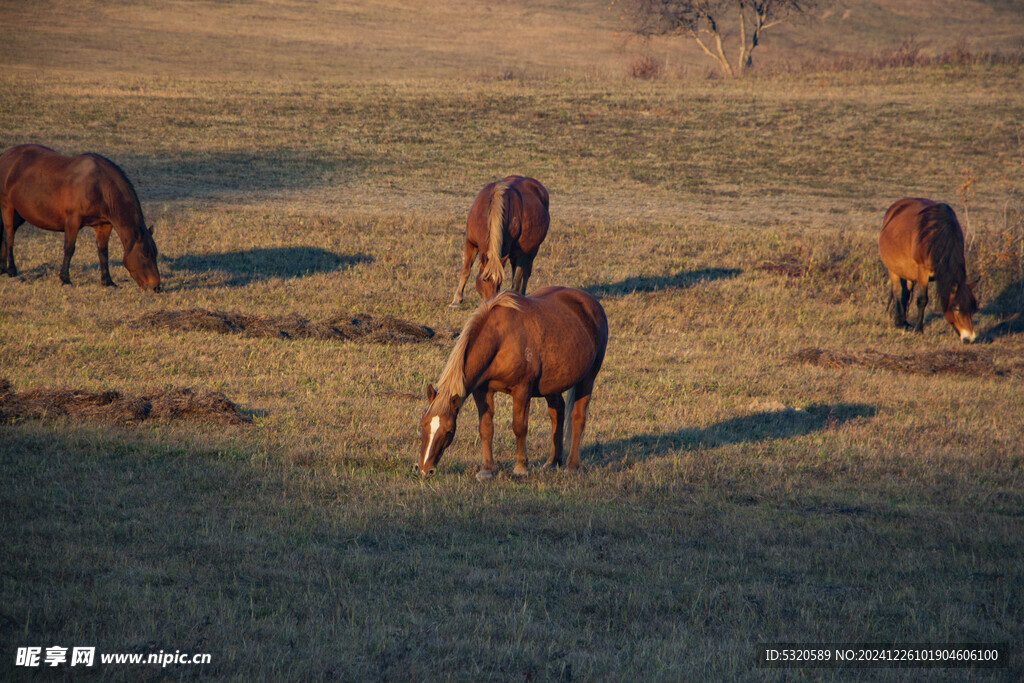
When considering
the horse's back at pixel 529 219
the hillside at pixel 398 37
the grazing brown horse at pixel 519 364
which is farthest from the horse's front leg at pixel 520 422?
the hillside at pixel 398 37

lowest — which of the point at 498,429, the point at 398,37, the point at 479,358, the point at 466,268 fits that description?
the point at 498,429

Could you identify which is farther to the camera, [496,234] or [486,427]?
[496,234]

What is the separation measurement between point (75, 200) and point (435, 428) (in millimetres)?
10459

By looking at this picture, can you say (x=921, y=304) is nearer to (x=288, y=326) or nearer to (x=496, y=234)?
(x=496, y=234)

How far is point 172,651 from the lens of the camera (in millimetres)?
4418

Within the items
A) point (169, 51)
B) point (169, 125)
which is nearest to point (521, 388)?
point (169, 125)

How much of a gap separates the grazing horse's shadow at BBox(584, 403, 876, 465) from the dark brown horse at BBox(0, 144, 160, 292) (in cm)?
942

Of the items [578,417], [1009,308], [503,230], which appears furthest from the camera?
[1009,308]

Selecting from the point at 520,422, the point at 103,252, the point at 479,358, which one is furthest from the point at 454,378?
the point at 103,252

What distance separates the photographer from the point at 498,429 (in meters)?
9.52

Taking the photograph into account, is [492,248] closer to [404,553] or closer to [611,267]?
[611,267]

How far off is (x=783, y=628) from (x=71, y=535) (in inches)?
180

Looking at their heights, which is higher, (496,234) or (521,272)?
(496,234)

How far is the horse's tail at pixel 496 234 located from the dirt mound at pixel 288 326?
131 centimetres
